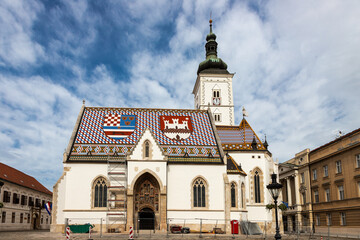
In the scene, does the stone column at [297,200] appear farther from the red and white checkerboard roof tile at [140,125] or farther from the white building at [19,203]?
the white building at [19,203]

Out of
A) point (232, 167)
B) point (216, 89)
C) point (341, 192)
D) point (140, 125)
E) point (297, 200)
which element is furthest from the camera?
point (216, 89)

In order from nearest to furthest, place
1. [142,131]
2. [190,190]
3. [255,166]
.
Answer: [190,190] → [142,131] → [255,166]

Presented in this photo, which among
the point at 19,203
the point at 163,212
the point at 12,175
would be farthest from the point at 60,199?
the point at 12,175

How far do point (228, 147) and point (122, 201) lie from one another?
16.1 metres

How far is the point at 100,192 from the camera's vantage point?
3800 cm

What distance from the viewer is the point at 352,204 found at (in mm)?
38750

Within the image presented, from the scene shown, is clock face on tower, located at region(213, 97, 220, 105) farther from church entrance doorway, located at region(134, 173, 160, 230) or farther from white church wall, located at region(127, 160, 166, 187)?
church entrance doorway, located at region(134, 173, 160, 230)

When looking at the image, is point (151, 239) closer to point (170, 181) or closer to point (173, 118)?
point (170, 181)

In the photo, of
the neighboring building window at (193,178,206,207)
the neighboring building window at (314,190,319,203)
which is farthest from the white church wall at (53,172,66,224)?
the neighboring building window at (314,190,319,203)

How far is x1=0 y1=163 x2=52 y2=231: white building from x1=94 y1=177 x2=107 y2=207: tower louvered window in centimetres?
1404

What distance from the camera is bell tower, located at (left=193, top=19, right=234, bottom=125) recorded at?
201 feet

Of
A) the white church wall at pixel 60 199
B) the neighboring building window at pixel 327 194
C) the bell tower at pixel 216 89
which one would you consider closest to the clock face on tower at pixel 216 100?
the bell tower at pixel 216 89

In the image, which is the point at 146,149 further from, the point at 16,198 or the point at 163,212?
the point at 16,198

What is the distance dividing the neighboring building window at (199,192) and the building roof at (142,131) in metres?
2.99
